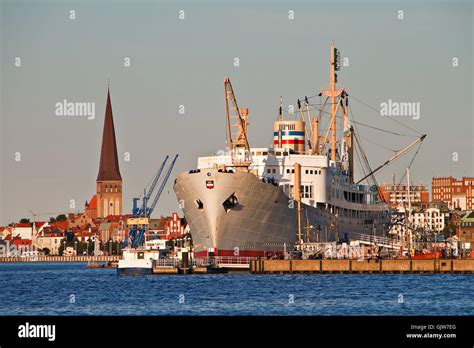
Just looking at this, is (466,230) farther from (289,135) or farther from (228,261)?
(228,261)

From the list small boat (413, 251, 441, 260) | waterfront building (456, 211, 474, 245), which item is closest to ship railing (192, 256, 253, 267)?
small boat (413, 251, 441, 260)

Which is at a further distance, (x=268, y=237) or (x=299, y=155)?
(x=299, y=155)

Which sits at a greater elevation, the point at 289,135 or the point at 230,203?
the point at 289,135

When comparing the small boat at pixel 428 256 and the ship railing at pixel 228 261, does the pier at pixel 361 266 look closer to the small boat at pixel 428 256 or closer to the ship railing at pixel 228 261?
the ship railing at pixel 228 261

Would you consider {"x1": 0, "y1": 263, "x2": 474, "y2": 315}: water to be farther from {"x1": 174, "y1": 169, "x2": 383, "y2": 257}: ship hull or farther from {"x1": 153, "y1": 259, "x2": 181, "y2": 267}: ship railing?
{"x1": 153, "y1": 259, "x2": 181, "y2": 267}: ship railing

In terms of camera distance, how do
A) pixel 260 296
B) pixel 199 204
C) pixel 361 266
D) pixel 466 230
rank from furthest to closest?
1. pixel 466 230
2. pixel 199 204
3. pixel 361 266
4. pixel 260 296

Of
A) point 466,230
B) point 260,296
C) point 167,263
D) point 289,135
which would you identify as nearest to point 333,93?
point 289,135

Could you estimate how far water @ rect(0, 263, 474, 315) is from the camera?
188ft

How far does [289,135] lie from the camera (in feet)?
375

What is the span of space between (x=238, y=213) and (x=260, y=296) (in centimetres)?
3022

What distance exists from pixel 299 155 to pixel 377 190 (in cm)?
2597
